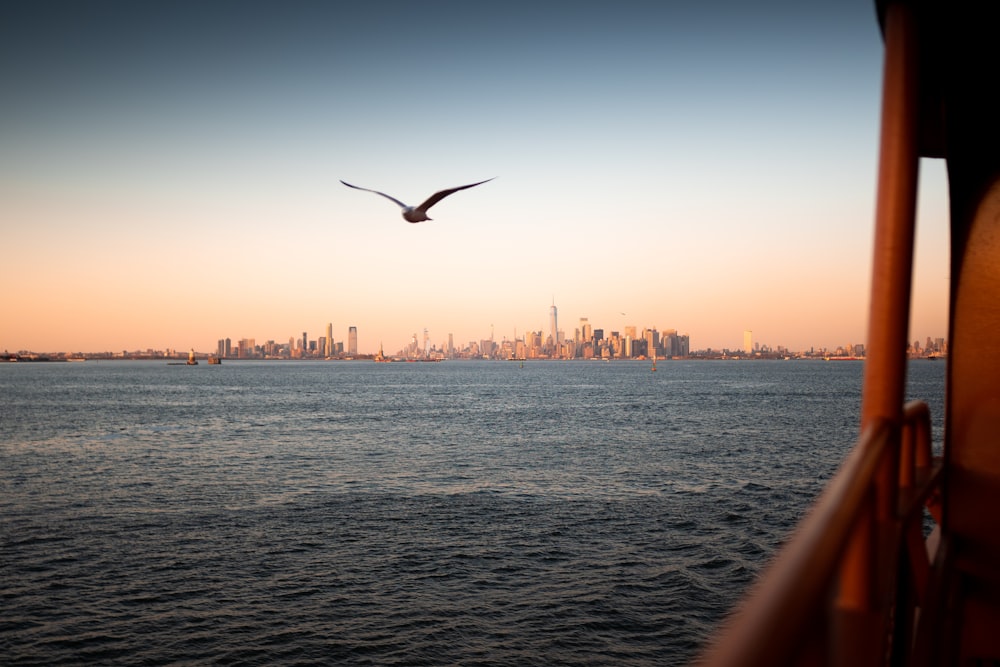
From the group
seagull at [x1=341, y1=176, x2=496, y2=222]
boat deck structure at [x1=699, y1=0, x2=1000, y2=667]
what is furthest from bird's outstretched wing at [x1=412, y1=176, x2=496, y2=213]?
boat deck structure at [x1=699, y1=0, x2=1000, y2=667]

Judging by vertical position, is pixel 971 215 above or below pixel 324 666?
above

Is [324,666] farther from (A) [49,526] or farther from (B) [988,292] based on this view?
(A) [49,526]

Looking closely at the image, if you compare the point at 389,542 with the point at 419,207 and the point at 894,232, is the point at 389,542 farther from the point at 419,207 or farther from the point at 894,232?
the point at 894,232

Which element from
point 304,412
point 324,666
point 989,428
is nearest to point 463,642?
point 324,666

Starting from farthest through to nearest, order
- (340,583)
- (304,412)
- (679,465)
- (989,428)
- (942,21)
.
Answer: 1. (304,412)
2. (679,465)
3. (340,583)
4. (989,428)
5. (942,21)

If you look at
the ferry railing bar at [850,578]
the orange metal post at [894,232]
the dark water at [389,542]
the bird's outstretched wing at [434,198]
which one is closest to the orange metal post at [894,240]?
the orange metal post at [894,232]
